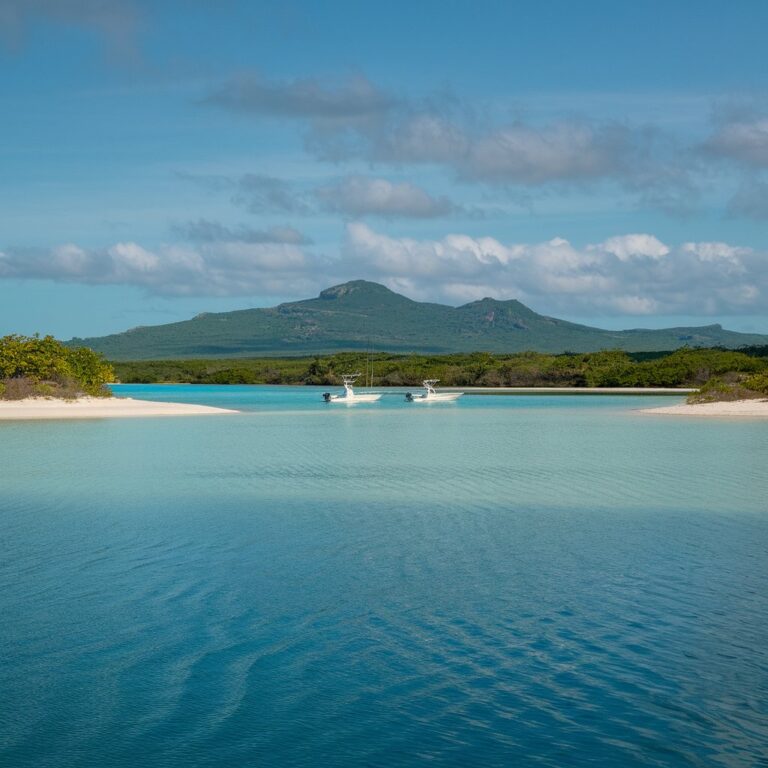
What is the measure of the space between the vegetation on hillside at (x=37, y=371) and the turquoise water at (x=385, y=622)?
102ft

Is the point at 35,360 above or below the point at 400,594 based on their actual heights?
above

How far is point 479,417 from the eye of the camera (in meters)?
45.0

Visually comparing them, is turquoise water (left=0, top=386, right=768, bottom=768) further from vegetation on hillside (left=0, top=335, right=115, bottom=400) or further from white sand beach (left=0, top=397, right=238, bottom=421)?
vegetation on hillside (left=0, top=335, right=115, bottom=400)

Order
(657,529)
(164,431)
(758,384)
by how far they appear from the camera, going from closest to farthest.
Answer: (657,529) → (164,431) → (758,384)

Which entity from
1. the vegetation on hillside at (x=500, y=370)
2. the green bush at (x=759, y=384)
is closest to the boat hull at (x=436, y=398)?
the vegetation on hillside at (x=500, y=370)

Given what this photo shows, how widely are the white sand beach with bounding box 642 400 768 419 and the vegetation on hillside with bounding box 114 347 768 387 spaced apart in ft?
65.1

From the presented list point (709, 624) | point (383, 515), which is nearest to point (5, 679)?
point (709, 624)

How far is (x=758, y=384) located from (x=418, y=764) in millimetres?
46070

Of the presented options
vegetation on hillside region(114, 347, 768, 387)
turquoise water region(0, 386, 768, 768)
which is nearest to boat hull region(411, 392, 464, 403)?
vegetation on hillside region(114, 347, 768, 387)

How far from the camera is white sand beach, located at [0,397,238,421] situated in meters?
44.9

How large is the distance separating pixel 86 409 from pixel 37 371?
153 inches

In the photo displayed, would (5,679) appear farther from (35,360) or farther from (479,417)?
(35,360)

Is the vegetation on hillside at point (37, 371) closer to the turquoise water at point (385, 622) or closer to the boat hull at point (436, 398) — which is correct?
the boat hull at point (436, 398)

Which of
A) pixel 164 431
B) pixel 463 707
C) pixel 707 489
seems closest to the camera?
pixel 463 707
